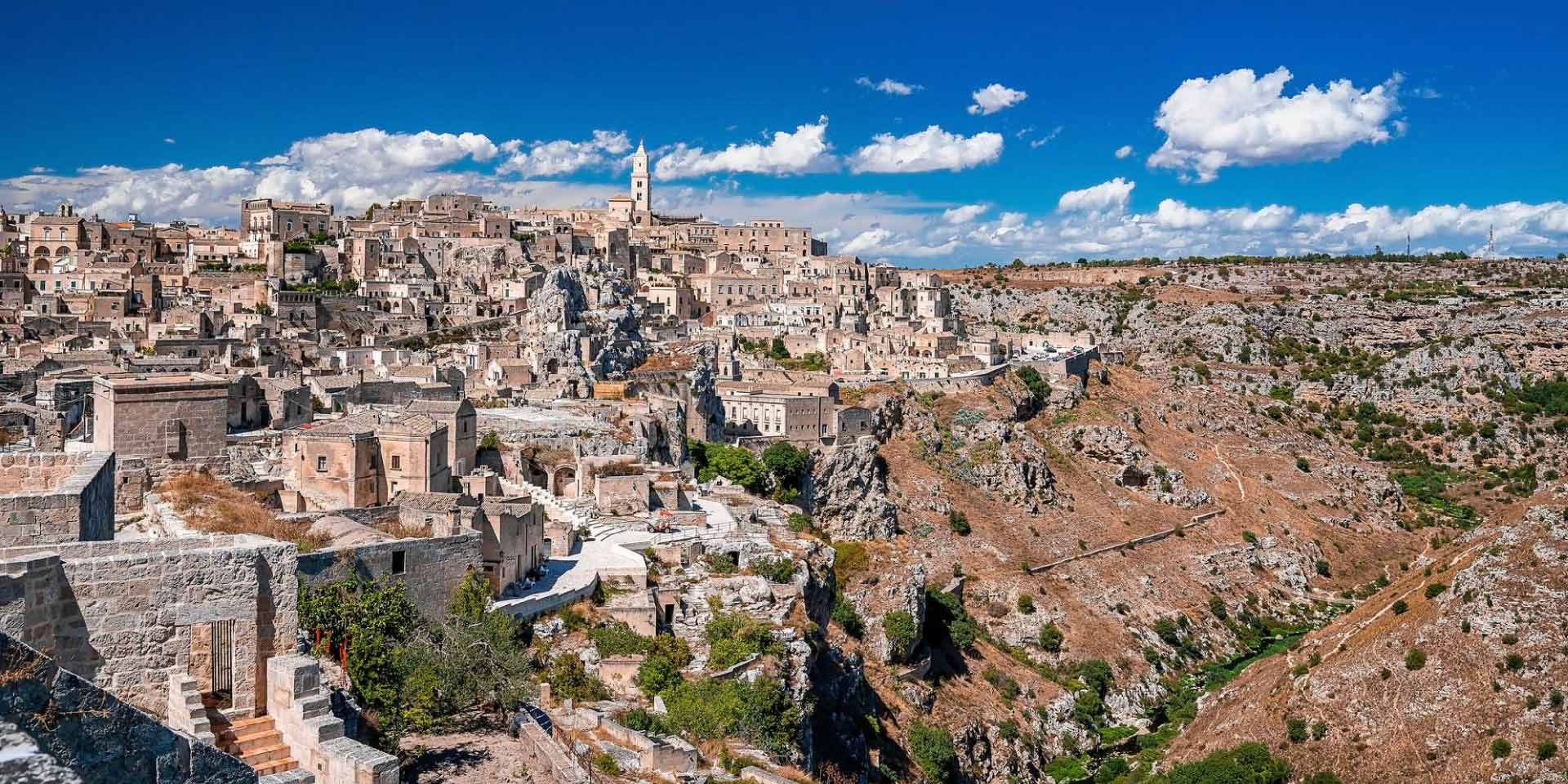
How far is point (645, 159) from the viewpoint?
11962 centimetres

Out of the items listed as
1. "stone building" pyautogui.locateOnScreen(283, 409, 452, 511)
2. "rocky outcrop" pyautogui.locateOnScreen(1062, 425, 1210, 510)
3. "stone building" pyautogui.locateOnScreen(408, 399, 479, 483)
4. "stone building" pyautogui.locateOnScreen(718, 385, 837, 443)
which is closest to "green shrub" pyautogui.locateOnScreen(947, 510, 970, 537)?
"stone building" pyautogui.locateOnScreen(718, 385, 837, 443)

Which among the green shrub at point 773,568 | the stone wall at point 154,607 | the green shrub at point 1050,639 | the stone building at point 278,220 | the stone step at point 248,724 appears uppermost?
the stone building at point 278,220

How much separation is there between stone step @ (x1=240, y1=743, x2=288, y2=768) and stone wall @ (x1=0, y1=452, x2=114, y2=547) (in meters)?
2.57

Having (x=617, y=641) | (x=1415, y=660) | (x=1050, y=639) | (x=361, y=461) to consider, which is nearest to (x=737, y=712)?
(x=617, y=641)

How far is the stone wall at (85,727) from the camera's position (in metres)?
5.51

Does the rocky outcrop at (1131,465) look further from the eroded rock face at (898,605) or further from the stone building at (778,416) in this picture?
the eroded rock face at (898,605)

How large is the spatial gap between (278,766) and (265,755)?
13cm

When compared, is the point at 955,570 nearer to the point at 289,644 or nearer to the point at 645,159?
the point at 289,644

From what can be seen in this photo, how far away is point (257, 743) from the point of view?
945 centimetres

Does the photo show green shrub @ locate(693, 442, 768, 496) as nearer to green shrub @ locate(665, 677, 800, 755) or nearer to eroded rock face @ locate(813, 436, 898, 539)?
eroded rock face @ locate(813, 436, 898, 539)

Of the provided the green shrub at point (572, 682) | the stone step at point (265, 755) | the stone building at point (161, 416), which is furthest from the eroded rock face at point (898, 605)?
the stone step at point (265, 755)

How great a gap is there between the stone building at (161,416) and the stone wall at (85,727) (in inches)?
560

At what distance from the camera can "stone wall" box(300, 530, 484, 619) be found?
15.0 m

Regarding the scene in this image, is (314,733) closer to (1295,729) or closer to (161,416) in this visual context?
(161,416)
